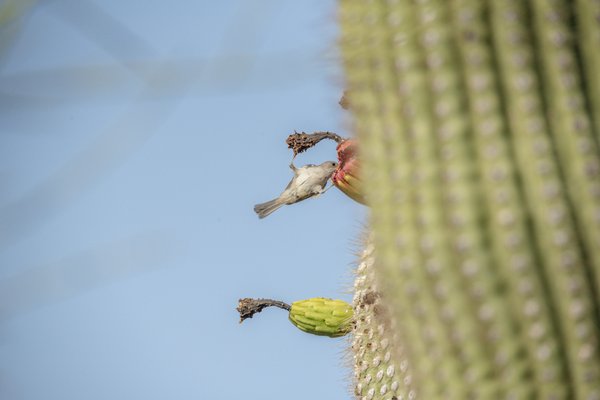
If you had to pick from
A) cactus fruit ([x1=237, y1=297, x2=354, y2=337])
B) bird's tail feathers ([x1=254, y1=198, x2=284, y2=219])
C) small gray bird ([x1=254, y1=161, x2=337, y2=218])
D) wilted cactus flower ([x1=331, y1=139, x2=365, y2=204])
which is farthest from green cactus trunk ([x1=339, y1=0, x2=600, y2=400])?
bird's tail feathers ([x1=254, y1=198, x2=284, y2=219])

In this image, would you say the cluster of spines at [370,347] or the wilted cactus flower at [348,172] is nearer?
the cluster of spines at [370,347]

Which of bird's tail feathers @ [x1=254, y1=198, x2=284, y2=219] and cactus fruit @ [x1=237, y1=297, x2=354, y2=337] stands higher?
bird's tail feathers @ [x1=254, y1=198, x2=284, y2=219]

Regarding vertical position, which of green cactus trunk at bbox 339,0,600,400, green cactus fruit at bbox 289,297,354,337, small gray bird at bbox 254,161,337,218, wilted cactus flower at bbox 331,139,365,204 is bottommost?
green cactus trunk at bbox 339,0,600,400

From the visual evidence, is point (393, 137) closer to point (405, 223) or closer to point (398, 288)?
point (405, 223)

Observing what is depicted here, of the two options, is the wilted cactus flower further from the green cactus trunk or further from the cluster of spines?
the green cactus trunk

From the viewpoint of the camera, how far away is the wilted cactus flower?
3723 mm

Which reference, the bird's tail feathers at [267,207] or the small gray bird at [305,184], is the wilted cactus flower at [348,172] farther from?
the bird's tail feathers at [267,207]

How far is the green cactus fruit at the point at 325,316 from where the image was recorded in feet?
13.0

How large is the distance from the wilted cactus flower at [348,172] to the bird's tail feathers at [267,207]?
0.76m

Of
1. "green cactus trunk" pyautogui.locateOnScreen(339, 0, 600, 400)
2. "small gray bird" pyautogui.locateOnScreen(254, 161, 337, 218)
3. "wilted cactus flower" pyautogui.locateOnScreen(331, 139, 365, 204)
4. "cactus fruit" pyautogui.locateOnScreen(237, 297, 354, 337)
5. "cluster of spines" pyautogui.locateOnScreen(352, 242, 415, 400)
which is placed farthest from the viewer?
"small gray bird" pyautogui.locateOnScreen(254, 161, 337, 218)

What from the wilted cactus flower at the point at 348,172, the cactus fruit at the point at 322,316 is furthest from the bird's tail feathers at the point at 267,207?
the wilted cactus flower at the point at 348,172

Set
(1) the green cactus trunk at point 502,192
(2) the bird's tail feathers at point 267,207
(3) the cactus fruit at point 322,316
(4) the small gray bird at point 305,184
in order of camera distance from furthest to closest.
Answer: (2) the bird's tail feathers at point 267,207, (4) the small gray bird at point 305,184, (3) the cactus fruit at point 322,316, (1) the green cactus trunk at point 502,192

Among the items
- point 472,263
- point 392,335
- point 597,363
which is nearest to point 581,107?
point 472,263

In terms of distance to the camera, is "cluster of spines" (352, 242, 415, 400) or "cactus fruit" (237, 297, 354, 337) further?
"cactus fruit" (237, 297, 354, 337)
